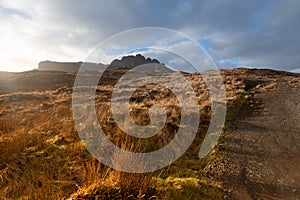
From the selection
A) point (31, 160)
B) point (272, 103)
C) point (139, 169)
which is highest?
point (272, 103)

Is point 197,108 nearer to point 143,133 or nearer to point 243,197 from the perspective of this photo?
point 143,133

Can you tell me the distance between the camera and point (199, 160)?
675 cm

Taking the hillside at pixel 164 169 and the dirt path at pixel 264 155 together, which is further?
the dirt path at pixel 264 155

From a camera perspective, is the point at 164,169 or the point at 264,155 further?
the point at 264,155

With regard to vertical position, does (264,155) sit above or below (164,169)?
above

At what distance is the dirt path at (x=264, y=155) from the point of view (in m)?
5.15

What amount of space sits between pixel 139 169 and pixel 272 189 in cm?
266

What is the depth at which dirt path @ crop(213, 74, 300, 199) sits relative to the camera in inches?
203

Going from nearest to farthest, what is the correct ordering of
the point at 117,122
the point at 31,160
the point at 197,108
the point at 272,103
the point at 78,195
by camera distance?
the point at 78,195 < the point at 31,160 < the point at 117,122 < the point at 197,108 < the point at 272,103

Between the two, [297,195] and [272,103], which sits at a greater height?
[272,103]

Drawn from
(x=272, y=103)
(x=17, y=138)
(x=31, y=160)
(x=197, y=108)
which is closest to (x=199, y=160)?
(x=31, y=160)

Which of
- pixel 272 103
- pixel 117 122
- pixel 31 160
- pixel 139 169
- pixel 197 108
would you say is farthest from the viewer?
pixel 272 103

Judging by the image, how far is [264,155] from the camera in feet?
22.4

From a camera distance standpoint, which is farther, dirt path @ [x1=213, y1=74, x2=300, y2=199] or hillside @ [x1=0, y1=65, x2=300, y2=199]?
dirt path @ [x1=213, y1=74, x2=300, y2=199]
